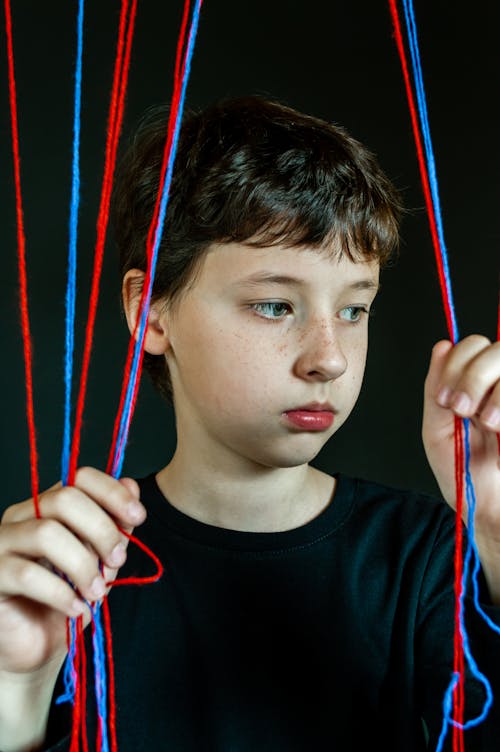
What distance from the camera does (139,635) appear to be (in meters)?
0.83

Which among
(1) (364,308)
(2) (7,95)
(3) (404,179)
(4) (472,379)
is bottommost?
(4) (472,379)

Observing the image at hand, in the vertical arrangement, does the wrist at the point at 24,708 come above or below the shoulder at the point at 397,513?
below

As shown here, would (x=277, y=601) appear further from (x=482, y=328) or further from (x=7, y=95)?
(x=7, y=95)

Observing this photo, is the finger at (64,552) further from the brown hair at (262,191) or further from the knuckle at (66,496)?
the brown hair at (262,191)

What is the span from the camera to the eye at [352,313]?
78 centimetres

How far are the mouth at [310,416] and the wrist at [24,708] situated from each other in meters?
0.26

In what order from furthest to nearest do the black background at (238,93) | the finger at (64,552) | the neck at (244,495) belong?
1. the black background at (238,93)
2. the neck at (244,495)
3. the finger at (64,552)

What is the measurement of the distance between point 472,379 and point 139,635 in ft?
1.38

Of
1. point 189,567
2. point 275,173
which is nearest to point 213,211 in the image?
point 275,173

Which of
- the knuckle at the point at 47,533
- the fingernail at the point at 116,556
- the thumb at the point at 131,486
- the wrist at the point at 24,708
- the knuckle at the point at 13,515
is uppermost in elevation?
the thumb at the point at 131,486

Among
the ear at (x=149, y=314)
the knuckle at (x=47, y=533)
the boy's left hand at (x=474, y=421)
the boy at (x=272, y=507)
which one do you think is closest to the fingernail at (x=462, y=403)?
the boy's left hand at (x=474, y=421)

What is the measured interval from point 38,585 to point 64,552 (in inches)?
1.2

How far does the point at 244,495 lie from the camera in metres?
0.86

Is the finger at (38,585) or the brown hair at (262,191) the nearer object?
the finger at (38,585)
